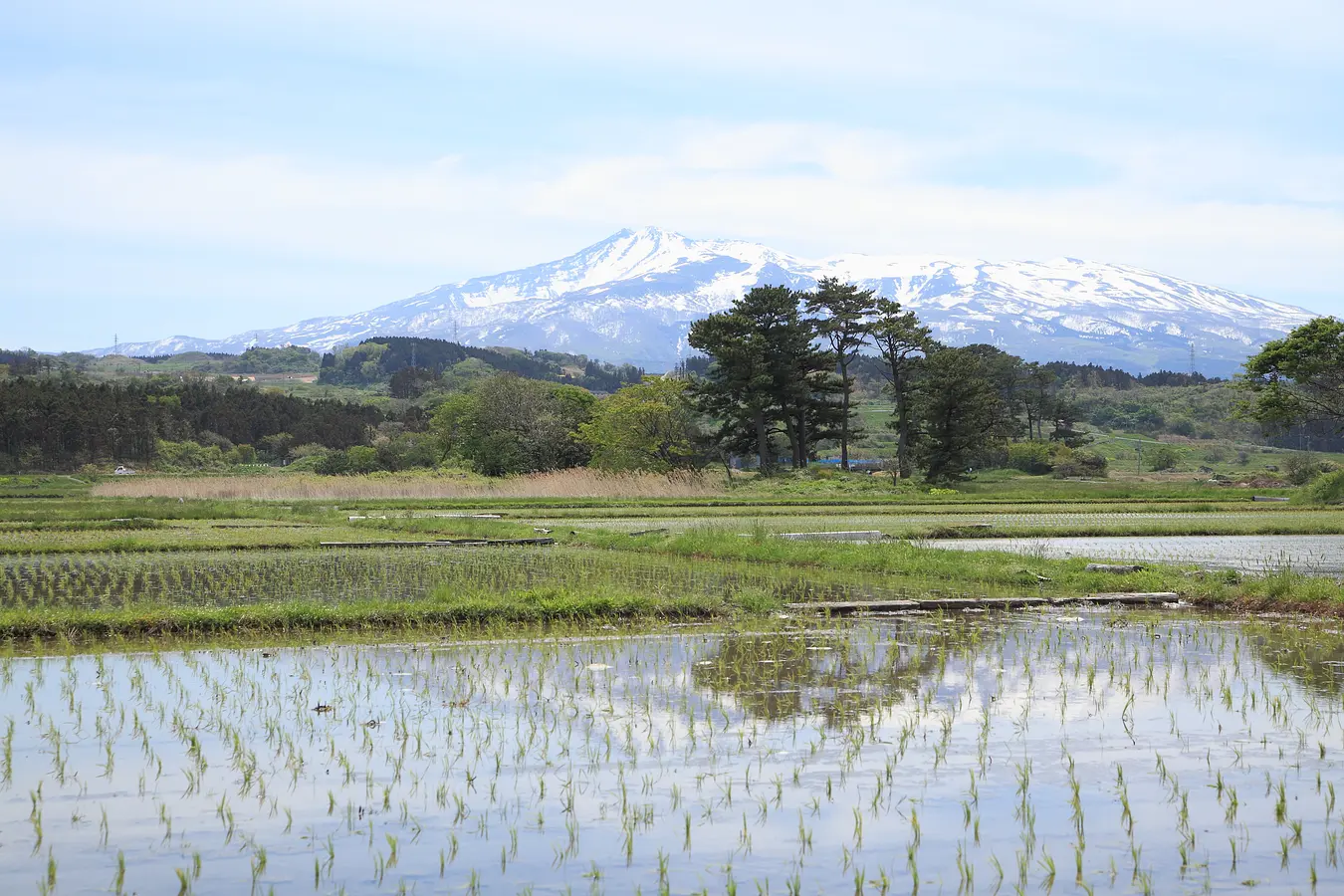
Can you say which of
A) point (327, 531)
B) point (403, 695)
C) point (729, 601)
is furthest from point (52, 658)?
point (327, 531)

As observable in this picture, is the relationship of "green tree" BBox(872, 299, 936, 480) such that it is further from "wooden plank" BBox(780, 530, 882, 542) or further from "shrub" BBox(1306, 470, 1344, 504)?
"wooden plank" BBox(780, 530, 882, 542)

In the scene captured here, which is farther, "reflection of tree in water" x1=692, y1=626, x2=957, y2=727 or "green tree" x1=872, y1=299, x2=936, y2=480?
"green tree" x1=872, y1=299, x2=936, y2=480

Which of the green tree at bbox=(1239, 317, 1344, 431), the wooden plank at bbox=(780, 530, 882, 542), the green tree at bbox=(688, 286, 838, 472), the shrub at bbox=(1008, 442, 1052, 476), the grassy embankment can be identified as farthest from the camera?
the shrub at bbox=(1008, 442, 1052, 476)

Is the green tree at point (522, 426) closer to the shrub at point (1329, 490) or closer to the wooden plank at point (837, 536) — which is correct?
the shrub at point (1329, 490)

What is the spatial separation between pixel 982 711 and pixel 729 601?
21.6 feet

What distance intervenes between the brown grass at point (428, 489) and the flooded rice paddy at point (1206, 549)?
949 inches

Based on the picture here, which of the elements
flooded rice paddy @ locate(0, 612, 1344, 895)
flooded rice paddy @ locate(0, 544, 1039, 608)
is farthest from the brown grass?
flooded rice paddy @ locate(0, 612, 1344, 895)

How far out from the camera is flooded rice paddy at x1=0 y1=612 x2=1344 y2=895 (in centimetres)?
589

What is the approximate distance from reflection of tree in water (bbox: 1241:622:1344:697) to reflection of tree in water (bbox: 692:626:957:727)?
3093 mm

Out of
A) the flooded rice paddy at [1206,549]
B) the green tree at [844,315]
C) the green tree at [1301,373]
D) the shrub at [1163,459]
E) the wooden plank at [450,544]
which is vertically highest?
the green tree at [844,315]

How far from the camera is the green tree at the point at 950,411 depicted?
56.6 metres

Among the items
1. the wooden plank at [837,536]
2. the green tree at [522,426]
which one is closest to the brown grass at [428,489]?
the green tree at [522,426]

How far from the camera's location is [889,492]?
52.5m

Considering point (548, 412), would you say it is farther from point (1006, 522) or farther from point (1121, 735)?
point (1121, 735)
